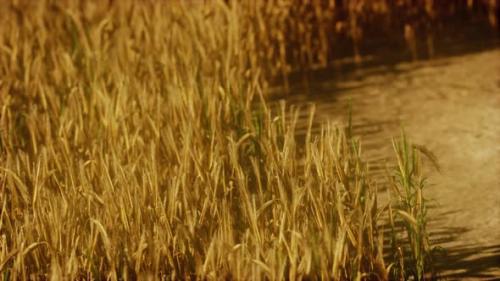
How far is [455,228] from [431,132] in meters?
0.77

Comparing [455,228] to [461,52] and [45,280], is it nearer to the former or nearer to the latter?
[45,280]

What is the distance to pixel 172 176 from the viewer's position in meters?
2.82

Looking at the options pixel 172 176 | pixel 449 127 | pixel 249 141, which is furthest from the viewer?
pixel 449 127

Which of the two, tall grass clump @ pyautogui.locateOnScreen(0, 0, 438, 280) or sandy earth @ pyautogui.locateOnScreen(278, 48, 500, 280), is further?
sandy earth @ pyautogui.locateOnScreen(278, 48, 500, 280)

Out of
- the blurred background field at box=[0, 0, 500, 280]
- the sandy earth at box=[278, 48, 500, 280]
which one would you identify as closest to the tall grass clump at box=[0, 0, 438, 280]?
the blurred background field at box=[0, 0, 500, 280]

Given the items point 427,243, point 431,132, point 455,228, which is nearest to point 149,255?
point 427,243

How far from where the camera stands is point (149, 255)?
2.41 meters

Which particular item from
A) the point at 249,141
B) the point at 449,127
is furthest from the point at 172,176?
the point at 449,127

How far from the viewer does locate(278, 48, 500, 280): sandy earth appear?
265 cm

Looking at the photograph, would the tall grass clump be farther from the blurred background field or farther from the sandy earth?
the sandy earth

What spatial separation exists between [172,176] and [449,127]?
1.06 meters

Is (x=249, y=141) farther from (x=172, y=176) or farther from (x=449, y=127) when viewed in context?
(x=449, y=127)

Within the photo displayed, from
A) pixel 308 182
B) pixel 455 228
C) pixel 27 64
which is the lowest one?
pixel 455 228

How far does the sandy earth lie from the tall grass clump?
137mm
